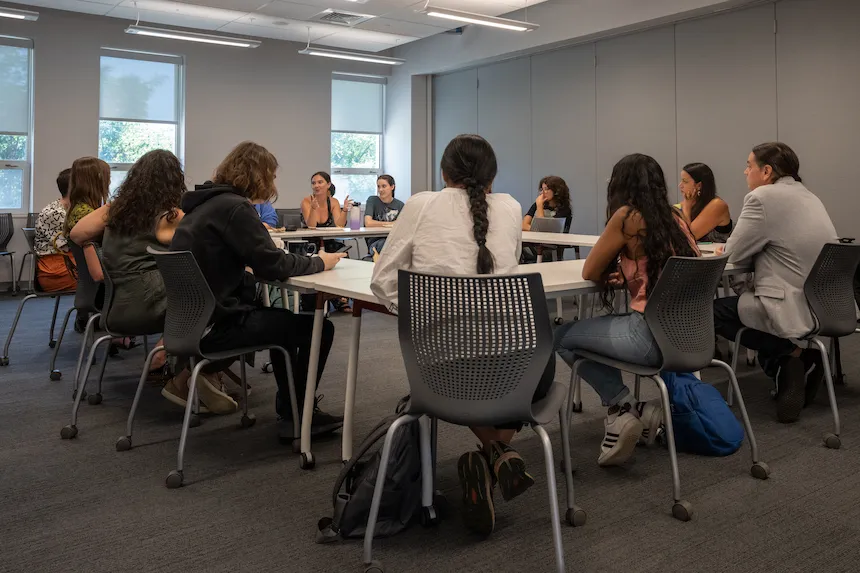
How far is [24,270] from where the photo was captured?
7992 mm

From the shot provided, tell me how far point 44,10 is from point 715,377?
7.56m

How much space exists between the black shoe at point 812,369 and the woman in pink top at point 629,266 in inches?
47.8

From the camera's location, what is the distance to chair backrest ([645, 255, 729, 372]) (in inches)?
92.0

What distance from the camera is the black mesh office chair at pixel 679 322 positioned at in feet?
7.62

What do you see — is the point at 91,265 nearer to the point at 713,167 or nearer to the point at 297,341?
the point at 297,341

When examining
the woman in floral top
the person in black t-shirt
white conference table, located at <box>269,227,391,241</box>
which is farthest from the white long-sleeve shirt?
the person in black t-shirt

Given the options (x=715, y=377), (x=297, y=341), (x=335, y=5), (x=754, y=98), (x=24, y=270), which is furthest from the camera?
(x=24, y=270)

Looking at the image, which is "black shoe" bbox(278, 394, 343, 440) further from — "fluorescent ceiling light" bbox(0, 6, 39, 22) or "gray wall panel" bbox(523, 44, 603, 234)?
"fluorescent ceiling light" bbox(0, 6, 39, 22)

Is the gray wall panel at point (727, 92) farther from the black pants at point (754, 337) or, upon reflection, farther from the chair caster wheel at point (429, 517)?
the chair caster wheel at point (429, 517)

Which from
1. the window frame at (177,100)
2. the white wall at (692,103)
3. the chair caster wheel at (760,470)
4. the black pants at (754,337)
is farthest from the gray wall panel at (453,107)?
the chair caster wheel at (760,470)

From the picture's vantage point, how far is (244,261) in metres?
2.74

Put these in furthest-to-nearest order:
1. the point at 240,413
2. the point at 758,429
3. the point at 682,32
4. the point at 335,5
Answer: the point at 335,5, the point at 682,32, the point at 240,413, the point at 758,429

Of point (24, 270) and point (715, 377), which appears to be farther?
point (24, 270)

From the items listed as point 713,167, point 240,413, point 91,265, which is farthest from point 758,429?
point 713,167
